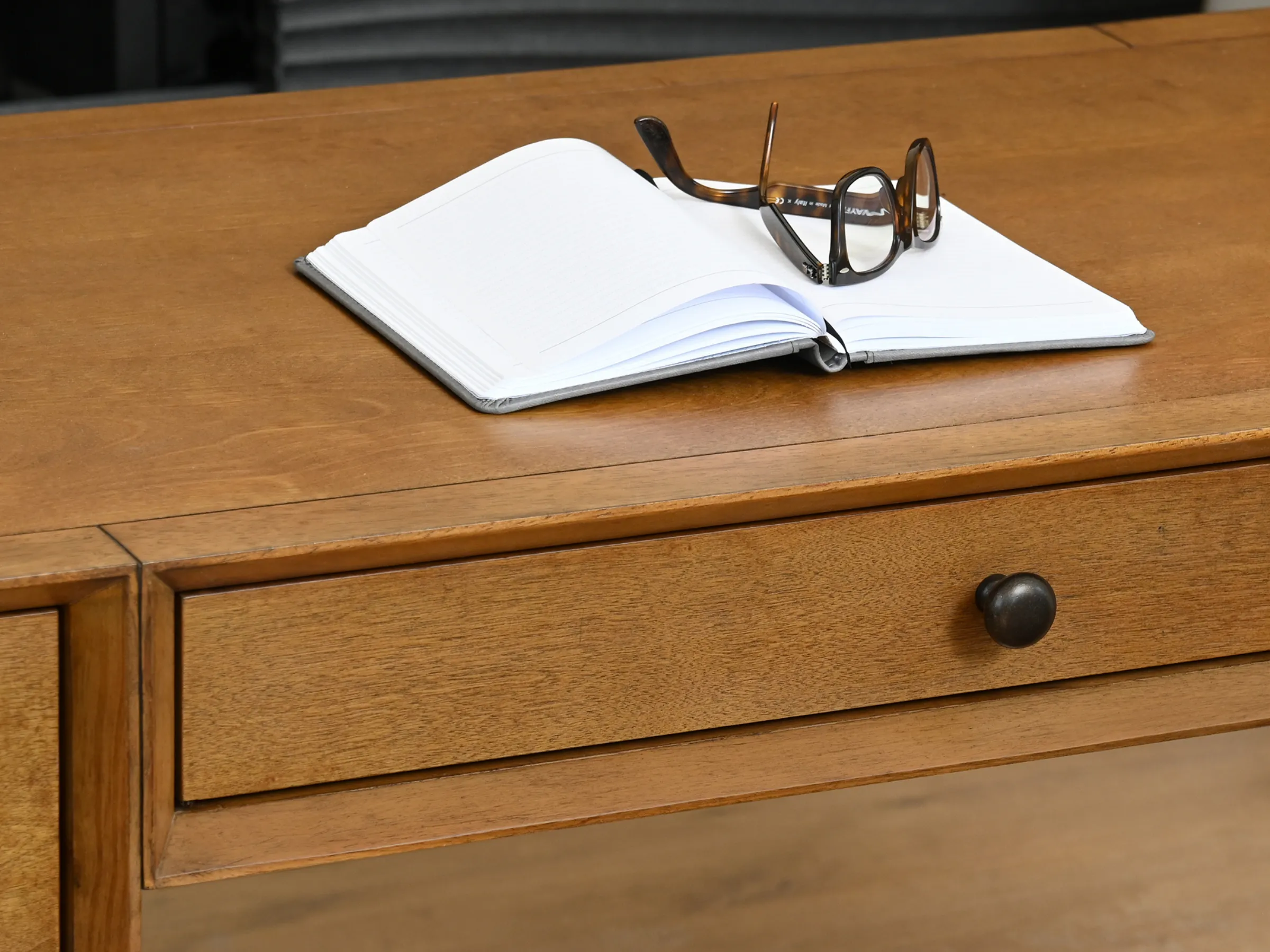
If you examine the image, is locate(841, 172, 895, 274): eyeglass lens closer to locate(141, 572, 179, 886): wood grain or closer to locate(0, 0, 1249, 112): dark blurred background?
locate(141, 572, 179, 886): wood grain

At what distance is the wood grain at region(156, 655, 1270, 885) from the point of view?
2.35 ft

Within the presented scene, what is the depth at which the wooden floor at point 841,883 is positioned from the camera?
1377 mm

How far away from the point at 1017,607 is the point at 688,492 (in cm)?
18

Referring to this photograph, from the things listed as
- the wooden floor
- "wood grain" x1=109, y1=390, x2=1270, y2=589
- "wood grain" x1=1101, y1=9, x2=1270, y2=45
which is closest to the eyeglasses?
"wood grain" x1=109, y1=390, x2=1270, y2=589

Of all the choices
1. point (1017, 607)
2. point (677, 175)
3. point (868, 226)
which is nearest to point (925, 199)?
point (868, 226)

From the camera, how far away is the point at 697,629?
0.75 m

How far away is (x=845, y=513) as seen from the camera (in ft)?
2.45

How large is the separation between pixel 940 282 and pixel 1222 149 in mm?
399

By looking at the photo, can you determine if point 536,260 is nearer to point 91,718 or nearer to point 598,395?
point 598,395

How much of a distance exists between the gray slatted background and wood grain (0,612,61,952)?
4.54 ft

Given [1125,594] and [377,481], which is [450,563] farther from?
[1125,594]

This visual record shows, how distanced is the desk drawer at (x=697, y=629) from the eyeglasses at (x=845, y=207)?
173mm

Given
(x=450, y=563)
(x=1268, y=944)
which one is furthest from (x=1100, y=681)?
(x=1268, y=944)

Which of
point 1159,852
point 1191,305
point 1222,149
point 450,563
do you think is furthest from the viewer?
point 1159,852
